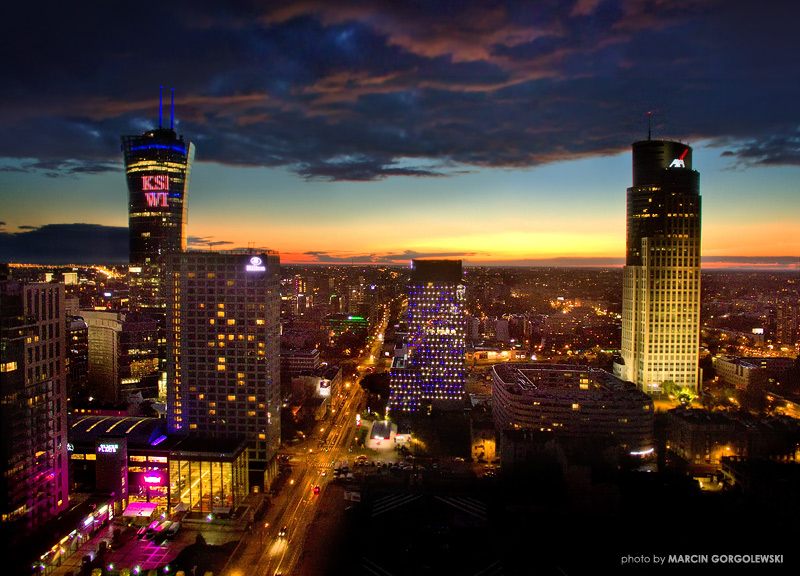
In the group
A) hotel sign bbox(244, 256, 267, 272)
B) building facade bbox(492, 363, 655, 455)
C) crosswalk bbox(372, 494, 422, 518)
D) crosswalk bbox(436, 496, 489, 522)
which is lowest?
crosswalk bbox(372, 494, 422, 518)

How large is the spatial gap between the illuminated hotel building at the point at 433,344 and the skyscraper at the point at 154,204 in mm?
33258

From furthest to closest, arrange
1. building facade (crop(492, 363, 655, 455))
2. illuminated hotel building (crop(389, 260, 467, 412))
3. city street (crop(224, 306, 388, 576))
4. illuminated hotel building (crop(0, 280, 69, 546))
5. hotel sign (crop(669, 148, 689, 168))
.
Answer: hotel sign (crop(669, 148, 689, 168)) < illuminated hotel building (crop(389, 260, 467, 412)) < building facade (crop(492, 363, 655, 455)) < city street (crop(224, 306, 388, 576)) < illuminated hotel building (crop(0, 280, 69, 546))

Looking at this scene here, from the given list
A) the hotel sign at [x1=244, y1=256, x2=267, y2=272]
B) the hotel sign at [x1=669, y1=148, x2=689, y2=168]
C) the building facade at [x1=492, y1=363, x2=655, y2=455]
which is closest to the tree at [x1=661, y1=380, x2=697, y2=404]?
the building facade at [x1=492, y1=363, x2=655, y2=455]

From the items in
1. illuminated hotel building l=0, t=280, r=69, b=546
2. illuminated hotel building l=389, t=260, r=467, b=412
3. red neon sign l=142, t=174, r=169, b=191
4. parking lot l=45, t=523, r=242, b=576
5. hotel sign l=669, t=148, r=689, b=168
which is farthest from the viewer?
red neon sign l=142, t=174, r=169, b=191

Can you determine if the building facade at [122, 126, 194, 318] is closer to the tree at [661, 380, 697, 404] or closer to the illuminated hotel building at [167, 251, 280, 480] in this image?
the illuminated hotel building at [167, 251, 280, 480]

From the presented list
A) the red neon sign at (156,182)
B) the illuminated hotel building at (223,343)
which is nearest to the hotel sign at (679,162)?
the illuminated hotel building at (223,343)

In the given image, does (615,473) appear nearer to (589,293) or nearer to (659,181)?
(659,181)

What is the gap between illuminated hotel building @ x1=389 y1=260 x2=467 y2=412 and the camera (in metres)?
41.7

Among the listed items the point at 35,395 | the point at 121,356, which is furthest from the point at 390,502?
the point at 121,356

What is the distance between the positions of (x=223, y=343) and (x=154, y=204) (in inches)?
1674

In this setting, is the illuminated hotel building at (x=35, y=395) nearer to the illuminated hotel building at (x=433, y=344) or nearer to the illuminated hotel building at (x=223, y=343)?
the illuminated hotel building at (x=223, y=343)

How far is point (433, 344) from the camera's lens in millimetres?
42750

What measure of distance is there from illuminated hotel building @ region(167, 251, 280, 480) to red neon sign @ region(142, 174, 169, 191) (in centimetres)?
3943

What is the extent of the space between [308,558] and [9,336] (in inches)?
561
